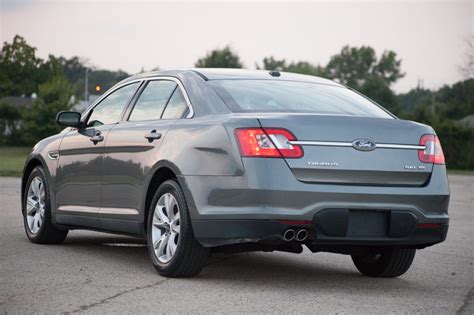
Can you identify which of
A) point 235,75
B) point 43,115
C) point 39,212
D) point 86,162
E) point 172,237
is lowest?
point 43,115

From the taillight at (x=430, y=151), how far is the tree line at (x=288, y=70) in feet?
120

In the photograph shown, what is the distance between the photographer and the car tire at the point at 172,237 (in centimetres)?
706

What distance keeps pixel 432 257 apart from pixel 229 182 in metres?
3.68

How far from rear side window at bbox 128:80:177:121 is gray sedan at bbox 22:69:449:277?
0.5 inches

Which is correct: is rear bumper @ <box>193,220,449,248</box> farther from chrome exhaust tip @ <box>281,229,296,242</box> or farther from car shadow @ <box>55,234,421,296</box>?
car shadow @ <box>55,234,421,296</box>

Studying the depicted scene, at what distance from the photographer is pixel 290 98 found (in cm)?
761

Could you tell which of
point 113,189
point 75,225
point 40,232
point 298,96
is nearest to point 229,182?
point 298,96

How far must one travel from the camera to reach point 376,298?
677 centimetres

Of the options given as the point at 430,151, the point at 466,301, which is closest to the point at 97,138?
Answer: the point at 430,151

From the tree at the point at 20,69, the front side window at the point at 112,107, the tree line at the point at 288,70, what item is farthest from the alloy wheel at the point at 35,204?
the tree at the point at 20,69

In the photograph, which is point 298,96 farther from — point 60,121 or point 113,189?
point 60,121

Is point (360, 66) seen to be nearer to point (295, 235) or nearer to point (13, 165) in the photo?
point (13, 165)

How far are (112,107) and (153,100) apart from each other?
84 centimetres

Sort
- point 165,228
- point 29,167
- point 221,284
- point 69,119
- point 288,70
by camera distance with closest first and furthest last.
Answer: point 221,284
point 165,228
point 69,119
point 29,167
point 288,70
